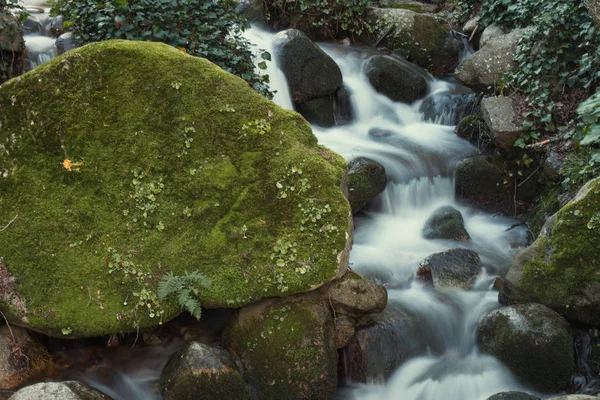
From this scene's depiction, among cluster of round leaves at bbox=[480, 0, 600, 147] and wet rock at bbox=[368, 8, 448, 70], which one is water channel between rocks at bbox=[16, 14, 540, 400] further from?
cluster of round leaves at bbox=[480, 0, 600, 147]

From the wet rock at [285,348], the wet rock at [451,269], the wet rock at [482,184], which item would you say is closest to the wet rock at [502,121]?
the wet rock at [482,184]

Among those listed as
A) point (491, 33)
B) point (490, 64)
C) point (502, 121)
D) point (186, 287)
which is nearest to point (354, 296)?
point (186, 287)

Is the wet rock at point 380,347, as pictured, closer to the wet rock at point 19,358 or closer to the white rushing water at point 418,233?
the white rushing water at point 418,233

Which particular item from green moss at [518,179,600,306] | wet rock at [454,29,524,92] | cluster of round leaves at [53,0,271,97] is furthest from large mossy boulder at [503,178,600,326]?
cluster of round leaves at [53,0,271,97]

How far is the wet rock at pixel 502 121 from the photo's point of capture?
818 cm

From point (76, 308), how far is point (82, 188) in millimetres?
1075

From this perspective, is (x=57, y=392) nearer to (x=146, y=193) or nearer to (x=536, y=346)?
(x=146, y=193)

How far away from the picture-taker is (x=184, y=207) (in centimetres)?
500

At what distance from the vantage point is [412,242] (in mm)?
7332

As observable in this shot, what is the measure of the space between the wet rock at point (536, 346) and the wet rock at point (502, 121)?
3479 millimetres

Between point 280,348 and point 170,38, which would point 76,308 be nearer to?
point 280,348

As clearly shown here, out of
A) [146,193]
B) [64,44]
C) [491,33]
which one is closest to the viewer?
[146,193]

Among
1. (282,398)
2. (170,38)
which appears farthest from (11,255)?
(170,38)

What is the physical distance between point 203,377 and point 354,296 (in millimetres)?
1535
